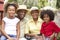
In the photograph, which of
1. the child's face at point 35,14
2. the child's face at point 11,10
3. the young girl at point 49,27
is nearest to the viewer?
the young girl at point 49,27

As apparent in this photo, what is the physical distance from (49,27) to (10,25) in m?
0.69

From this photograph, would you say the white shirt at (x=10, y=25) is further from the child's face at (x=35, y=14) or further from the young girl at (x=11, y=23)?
the child's face at (x=35, y=14)

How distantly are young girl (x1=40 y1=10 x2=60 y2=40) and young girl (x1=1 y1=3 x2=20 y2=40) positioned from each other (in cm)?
48

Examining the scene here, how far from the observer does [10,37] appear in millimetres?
3969

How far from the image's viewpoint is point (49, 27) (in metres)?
3.88

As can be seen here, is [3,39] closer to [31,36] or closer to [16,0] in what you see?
[31,36]

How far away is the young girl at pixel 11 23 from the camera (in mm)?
4035

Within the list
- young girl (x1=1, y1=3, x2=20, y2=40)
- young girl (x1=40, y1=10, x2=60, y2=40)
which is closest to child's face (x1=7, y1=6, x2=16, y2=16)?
young girl (x1=1, y1=3, x2=20, y2=40)

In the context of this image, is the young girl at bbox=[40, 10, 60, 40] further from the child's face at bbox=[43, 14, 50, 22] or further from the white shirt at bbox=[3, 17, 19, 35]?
the white shirt at bbox=[3, 17, 19, 35]

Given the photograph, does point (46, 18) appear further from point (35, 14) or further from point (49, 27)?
point (35, 14)

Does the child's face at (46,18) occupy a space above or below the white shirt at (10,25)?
above

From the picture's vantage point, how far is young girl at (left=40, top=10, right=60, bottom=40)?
3875 mm

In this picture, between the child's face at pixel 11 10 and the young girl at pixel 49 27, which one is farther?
the child's face at pixel 11 10

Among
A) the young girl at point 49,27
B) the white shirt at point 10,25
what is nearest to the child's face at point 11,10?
the white shirt at point 10,25
